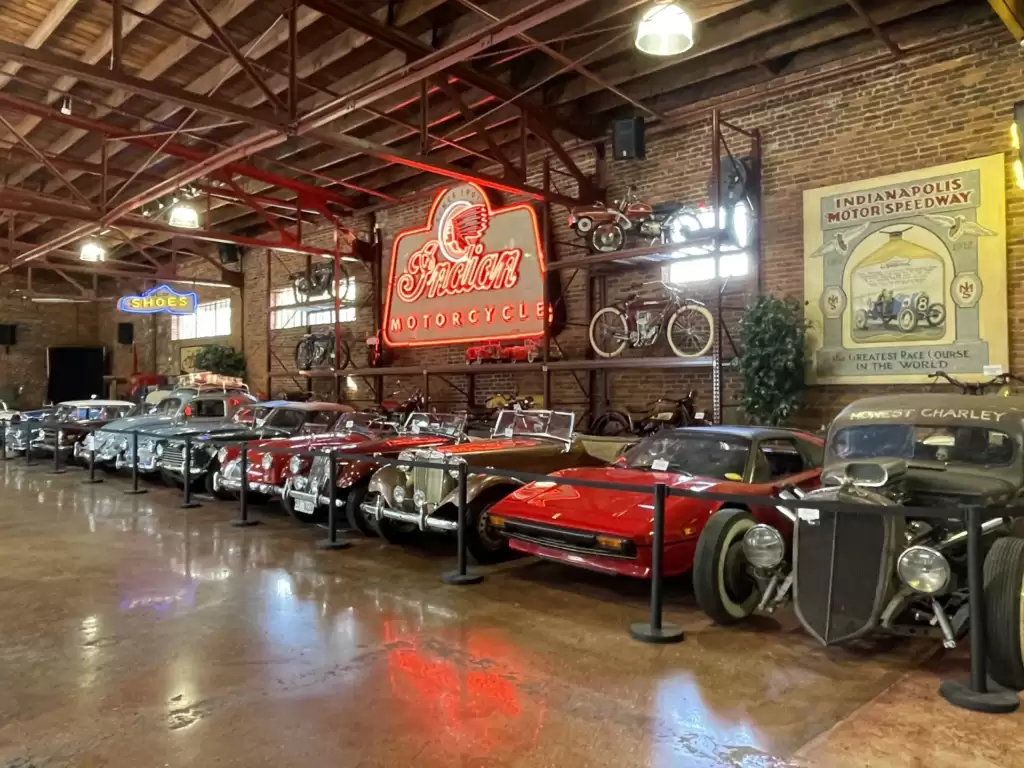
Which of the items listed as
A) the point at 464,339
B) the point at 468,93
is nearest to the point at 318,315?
the point at 464,339

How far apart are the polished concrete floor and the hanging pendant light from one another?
4580 mm

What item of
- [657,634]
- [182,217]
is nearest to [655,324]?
[657,634]

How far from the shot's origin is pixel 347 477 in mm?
7180

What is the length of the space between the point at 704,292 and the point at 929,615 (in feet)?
24.9

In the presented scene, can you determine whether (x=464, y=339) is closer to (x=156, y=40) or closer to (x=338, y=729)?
(x=156, y=40)

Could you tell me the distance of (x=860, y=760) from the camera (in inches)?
116

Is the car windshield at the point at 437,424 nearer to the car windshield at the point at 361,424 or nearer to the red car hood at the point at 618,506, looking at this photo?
the car windshield at the point at 361,424

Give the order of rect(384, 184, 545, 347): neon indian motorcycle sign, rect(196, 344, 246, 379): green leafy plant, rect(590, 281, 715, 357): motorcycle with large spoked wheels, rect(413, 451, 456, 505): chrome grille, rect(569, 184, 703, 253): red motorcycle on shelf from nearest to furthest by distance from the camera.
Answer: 1. rect(413, 451, 456, 505): chrome grille
2. rect(590, 281, 715, 357): motorcycle with large spoked wheels
3. rect(569, 184, 703, 253): red motorcycle on shelf
4. rect(384, 184, 545, 347): neon indian motorcycle sign
5. rect(196, 344, 246, 379): green leafy plant

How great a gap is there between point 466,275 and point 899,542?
10.8 meters

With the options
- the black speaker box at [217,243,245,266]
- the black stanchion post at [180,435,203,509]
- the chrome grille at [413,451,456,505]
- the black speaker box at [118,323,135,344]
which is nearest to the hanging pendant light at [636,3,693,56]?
the chrome grille at [413,451,456,505]

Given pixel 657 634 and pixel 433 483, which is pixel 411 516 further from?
pixel 657 634

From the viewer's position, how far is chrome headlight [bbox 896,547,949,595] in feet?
11.7

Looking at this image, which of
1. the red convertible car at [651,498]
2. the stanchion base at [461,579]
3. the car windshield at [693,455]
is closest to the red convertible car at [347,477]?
the stanchion base at [461,579]

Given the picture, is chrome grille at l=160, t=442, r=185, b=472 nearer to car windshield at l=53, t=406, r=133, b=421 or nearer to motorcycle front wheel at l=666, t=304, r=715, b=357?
car windshield at l=53, t=406, r=133, b=421
